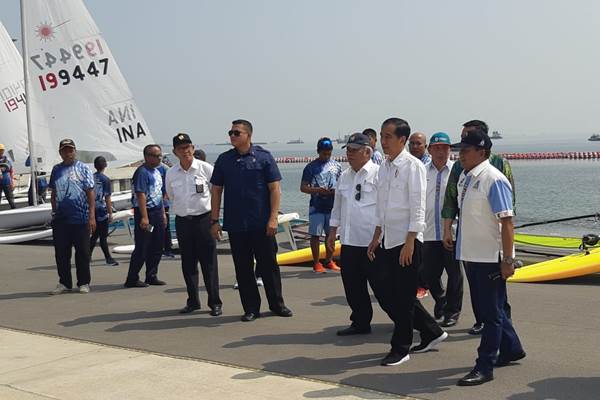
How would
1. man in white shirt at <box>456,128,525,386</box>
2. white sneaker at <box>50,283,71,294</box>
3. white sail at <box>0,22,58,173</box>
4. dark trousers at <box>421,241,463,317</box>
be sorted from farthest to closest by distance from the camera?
white sail at <box>0,22,58,173</box>, white sneaker at <box>50,283,71,294</box>, dark trousers at <box>421,241,463,317</box>, man in white shirt at <box>456,128,525,386</box>

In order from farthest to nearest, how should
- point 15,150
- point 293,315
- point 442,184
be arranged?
point 15,150, point 293,315, point 442,184

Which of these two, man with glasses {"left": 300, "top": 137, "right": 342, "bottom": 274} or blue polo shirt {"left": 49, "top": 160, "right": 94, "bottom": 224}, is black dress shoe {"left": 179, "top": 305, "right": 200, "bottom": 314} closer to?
blue polo shirt {"left": 49, "top": 160, "right": 94, "bottom": 224}

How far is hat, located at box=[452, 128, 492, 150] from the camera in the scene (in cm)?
521

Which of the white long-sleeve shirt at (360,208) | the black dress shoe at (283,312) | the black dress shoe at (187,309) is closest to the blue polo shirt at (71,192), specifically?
the black dress shoe at (187,309)

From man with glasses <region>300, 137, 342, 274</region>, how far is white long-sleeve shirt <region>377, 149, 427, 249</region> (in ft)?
12.8

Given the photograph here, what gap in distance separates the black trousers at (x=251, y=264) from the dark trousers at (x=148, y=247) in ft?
7.94

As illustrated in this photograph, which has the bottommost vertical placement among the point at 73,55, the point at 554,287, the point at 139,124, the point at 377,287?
the point at 554,287

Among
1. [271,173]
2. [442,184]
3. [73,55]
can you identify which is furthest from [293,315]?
[73,55]

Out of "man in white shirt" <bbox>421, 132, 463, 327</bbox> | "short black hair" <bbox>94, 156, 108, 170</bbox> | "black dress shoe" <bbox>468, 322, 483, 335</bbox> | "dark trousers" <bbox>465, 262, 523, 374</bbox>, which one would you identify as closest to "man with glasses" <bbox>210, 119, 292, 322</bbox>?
"man in white shirt" <bbox>421, 132, 463, 327</bbox>

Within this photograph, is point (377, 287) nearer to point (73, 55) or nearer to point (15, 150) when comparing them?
point (73, 55)

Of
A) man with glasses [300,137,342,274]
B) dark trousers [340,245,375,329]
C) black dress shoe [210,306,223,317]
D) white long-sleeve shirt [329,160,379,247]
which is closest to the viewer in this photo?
white long-sleeve shirt [329,160,379,247]

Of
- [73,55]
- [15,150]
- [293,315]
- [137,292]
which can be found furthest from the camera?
[15,150]

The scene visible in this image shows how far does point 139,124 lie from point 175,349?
566 inches

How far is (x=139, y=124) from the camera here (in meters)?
20.1
